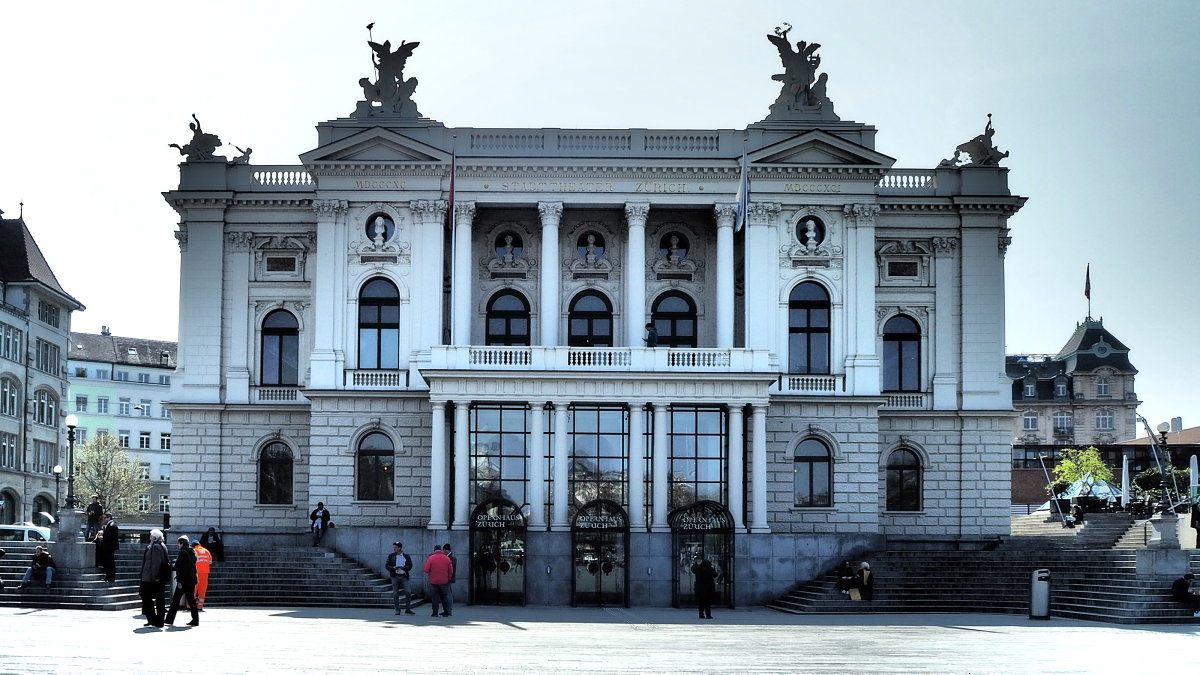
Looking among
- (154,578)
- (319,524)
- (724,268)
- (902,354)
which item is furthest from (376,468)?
(154,578)

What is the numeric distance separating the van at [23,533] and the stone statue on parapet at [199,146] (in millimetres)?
15782

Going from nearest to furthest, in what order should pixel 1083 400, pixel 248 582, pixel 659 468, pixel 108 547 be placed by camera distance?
pixel 108 547 < pixel 248 582 < pixel 659 468 < pixel 1083 400

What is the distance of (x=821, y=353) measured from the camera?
6344cm

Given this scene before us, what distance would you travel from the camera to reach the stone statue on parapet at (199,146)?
218 feet

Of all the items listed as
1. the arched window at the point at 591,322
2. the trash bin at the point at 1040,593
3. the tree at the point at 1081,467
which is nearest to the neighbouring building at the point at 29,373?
the arched window at the point at 591,322

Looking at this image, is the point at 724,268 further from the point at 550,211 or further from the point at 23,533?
the point at 23,533

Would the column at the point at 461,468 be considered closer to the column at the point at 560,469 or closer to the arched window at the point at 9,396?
the column at the point at 560,469

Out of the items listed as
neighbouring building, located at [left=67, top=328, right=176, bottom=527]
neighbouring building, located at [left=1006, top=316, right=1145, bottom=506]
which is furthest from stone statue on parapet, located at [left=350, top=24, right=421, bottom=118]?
neighbouring building, located at [left=1006, top=316, right=1145, bottom=506]

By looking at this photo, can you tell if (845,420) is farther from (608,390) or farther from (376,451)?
(376,451)

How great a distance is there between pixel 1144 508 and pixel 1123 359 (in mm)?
88748

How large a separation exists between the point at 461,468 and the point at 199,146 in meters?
19.4

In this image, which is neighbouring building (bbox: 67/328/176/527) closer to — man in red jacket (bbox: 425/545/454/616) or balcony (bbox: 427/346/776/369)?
balcony (bbox: 427/346/776/369)

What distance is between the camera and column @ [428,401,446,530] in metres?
57.1

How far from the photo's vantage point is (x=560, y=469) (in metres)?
56.7
